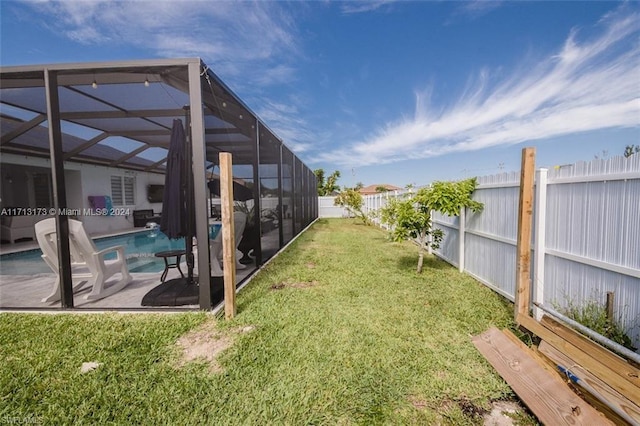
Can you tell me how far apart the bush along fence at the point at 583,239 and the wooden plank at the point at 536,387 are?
79 centimetres

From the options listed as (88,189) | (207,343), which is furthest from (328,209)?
(207,343)

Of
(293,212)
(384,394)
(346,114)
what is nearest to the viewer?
(384,394)

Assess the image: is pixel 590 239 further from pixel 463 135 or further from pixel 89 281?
pixel 463 135

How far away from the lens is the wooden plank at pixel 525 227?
2.57 metres

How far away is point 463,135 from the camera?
15453mm

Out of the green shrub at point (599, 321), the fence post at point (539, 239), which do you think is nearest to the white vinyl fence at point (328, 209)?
the fence post at point (539, 239)

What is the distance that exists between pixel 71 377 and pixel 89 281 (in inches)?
117

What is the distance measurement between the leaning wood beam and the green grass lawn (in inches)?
166

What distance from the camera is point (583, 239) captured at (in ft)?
7.77

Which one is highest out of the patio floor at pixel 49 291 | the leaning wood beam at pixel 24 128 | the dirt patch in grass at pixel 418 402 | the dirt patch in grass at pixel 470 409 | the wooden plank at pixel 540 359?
the leaning wood beam at pixel 24 128

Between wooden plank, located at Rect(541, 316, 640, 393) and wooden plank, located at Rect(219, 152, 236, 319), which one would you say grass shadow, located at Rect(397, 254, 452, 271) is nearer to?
wooden plank, located at Rect(541, 316, 640, 393)

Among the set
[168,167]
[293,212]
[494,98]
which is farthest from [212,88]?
[494,98]

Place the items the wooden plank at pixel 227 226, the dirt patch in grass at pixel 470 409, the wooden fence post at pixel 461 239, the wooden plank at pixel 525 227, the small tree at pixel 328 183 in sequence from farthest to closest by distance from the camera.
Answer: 1. the small tree at pixel 328 183
2. the wooden fence post at pixel 461 239
3. the wooden plank at pixel 227 226
4. the wooden plank at pixel 525 227
5. the dirt patch in grass at pixel 470 409

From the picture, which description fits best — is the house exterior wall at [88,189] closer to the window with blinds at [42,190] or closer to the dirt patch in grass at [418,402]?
the window with blinds at [42,190]
